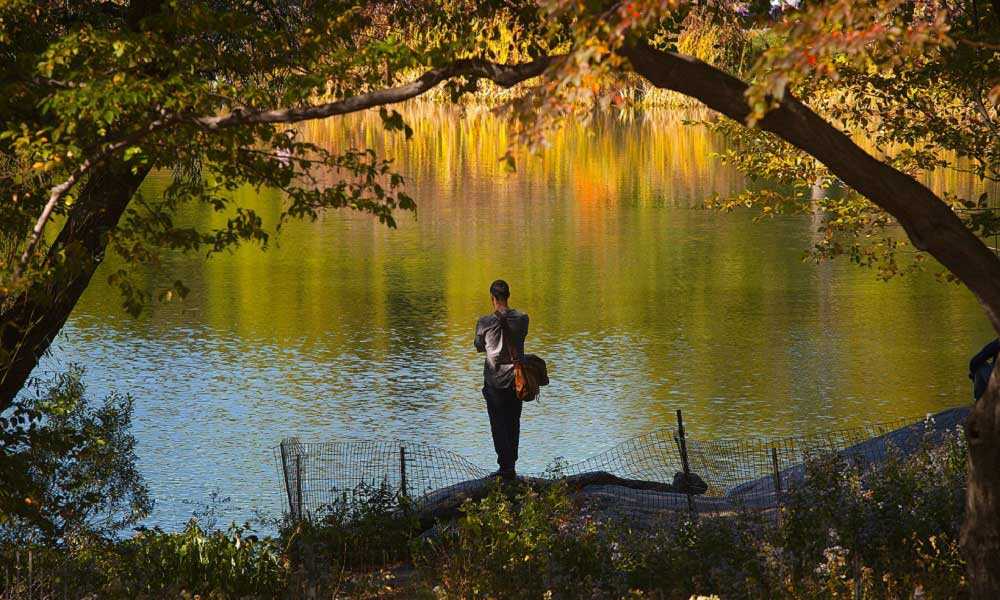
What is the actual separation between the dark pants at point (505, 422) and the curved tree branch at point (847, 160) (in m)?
4.66

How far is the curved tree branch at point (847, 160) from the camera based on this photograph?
5.98 meters

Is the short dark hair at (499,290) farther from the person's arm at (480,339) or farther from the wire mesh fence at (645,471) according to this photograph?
the wire mesh fence at (645,471)

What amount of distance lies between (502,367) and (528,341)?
11158 millimetres

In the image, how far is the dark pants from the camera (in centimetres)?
1034

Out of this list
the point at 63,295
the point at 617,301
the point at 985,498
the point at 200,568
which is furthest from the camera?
the point at 617,301

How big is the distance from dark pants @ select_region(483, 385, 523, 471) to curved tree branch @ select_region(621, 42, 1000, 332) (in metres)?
4.66

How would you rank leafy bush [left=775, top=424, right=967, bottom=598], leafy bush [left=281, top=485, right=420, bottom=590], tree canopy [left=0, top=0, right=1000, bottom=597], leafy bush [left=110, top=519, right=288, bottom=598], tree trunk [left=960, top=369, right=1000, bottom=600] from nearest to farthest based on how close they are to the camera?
tree canopy [left=0, top=0, right=1000, bottom=597] → tree trunk [left=960, top=369, right=1000, bottom=600] → leafy bush [left=775, top=424, right=967, bottom=598] → leafy bush [left=110, top=519, right=288, bottom=598] → leafy bush [left=281, top=485, right=420, bottom=590]

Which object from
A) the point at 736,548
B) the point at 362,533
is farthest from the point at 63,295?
the point at 736,548

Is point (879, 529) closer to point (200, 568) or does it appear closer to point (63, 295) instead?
point (200, 568)

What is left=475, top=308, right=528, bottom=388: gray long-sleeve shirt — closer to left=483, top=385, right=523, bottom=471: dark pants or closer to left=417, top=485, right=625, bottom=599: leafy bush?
left=483, top=385, right=523, bottom=471: dark pants

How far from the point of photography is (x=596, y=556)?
7.34 meters

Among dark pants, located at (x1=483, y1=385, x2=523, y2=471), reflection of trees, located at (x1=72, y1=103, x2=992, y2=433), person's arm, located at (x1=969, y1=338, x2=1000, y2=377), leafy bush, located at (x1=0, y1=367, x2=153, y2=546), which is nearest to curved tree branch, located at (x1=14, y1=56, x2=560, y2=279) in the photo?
reflection of trees, located at (x1=72, y1=103, x2=992, y2=433)

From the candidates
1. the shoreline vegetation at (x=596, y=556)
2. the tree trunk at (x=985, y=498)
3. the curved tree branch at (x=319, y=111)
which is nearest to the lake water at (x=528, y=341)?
the shoreline vegetation at (x=596, y=556)

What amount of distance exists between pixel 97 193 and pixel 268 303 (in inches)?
650
